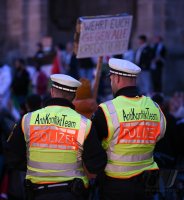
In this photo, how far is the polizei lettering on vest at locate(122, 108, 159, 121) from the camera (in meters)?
5.18

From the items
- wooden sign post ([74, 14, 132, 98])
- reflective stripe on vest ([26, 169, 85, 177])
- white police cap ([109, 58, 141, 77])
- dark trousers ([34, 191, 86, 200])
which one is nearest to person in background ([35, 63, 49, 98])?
wooden sign post ([74, 14, 132, 98])

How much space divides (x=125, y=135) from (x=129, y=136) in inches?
1.4

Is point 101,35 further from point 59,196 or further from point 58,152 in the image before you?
point 59,196

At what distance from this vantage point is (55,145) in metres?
4.94

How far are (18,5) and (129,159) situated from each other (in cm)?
1623

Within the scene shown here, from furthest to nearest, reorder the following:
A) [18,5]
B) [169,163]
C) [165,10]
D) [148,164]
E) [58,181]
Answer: [18,5], [165,10], [169,163], [148,164], [58,181]

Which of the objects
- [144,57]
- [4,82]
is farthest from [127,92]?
[4,82]

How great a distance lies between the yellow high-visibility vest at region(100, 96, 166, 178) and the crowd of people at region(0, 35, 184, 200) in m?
0.75

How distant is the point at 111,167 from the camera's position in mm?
5113

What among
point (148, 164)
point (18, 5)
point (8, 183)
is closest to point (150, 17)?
point (18, 5)

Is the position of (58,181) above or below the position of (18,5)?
above

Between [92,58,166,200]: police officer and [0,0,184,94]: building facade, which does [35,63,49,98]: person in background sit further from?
[92,58,166,200]: police officer

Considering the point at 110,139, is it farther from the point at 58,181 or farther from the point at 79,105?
the point at 79,105

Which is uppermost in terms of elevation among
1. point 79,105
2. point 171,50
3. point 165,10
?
point 79,105
